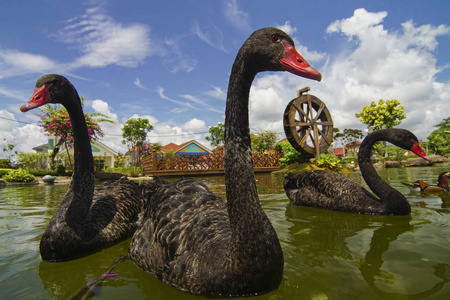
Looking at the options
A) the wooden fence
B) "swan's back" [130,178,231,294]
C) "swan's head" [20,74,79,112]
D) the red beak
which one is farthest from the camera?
the wooden fence

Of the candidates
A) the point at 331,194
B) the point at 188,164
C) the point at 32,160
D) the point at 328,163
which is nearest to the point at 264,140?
the point at 188,164

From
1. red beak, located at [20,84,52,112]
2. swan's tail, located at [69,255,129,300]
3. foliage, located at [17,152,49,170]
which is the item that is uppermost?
foliage, located at [17,152,49,170]

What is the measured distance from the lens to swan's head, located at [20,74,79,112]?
8.48ft

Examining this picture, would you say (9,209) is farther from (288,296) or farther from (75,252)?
(288,296)

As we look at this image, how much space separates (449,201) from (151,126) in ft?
125

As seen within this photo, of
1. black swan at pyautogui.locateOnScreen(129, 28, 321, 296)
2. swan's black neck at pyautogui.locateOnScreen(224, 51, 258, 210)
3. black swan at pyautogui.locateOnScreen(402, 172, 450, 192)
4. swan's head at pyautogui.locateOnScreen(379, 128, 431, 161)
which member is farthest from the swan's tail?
black swan at pyautogui.locateOnScreen(402, 172, 450, 192)

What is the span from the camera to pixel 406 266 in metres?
2.29

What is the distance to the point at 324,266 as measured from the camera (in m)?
2.34

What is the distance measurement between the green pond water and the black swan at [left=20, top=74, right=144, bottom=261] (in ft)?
0.47

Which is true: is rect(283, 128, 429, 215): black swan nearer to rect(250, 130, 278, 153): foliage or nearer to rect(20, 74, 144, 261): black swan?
rect(20, 74, 144, 261): black swan

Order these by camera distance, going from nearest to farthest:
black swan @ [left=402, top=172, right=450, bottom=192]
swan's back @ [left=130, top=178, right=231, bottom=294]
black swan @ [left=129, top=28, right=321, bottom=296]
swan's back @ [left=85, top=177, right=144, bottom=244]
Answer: black swan @ [left=129, top=28, right=321, bottom=296], swan's back @ [left=130, top=178, right=231, bottom=294], swan's back @ [left=85, top=177, right=144, bottom=244], black swan @ [left=402, top=172, right=450, bottom=192]

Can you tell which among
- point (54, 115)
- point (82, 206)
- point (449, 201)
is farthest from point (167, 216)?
point (54, 115)

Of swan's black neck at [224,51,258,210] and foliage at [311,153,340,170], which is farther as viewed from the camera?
foliage at [311,153,340,170]

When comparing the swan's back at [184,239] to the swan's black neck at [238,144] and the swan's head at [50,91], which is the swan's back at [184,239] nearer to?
the swan's black neck at [238,144]
